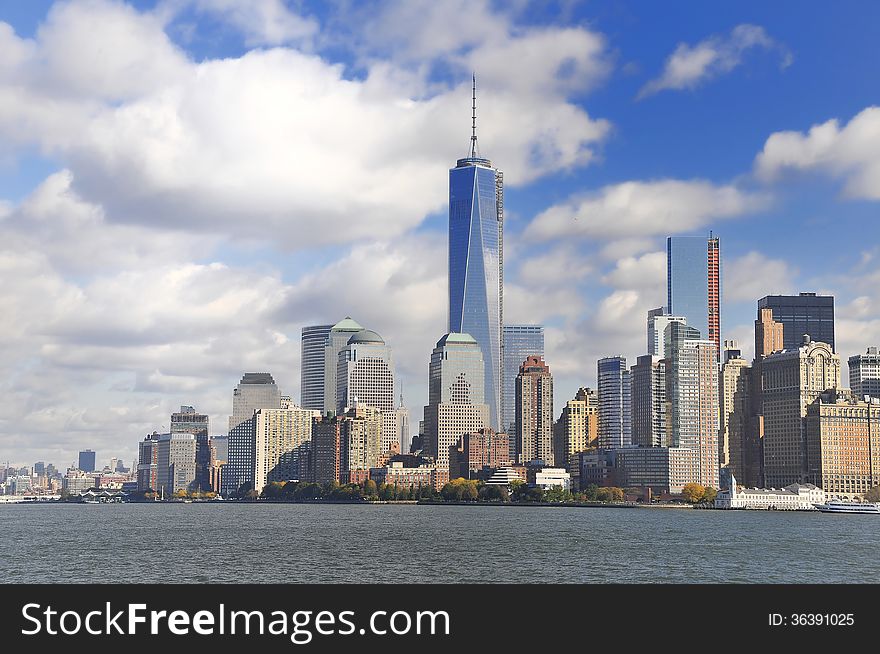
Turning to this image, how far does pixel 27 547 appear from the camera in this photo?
341ft

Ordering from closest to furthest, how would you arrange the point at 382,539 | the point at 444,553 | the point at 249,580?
the point at 249,580
the point at 444,553
the point at 382,539

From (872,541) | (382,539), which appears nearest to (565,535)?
(382,539)

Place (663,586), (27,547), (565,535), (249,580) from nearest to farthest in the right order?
(663,586) → (249,580) → (27,547) → (565,535)

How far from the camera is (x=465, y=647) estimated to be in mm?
14688

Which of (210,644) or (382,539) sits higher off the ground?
(210,644)

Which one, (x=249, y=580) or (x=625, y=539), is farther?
(x=625, y=539)

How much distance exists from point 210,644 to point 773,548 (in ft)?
336

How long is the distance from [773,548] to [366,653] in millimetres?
101602

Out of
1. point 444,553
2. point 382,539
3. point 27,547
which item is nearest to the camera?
point 444,553

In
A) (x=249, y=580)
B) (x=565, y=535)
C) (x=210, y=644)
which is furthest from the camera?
(x=565, y=535)

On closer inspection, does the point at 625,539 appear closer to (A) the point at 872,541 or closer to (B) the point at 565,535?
(B) the point at 565,535

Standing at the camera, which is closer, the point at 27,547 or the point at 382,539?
→ the point at 27,547

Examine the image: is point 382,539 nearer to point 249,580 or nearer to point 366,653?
point 249,580

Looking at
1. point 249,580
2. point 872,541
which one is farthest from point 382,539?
point 872,541
